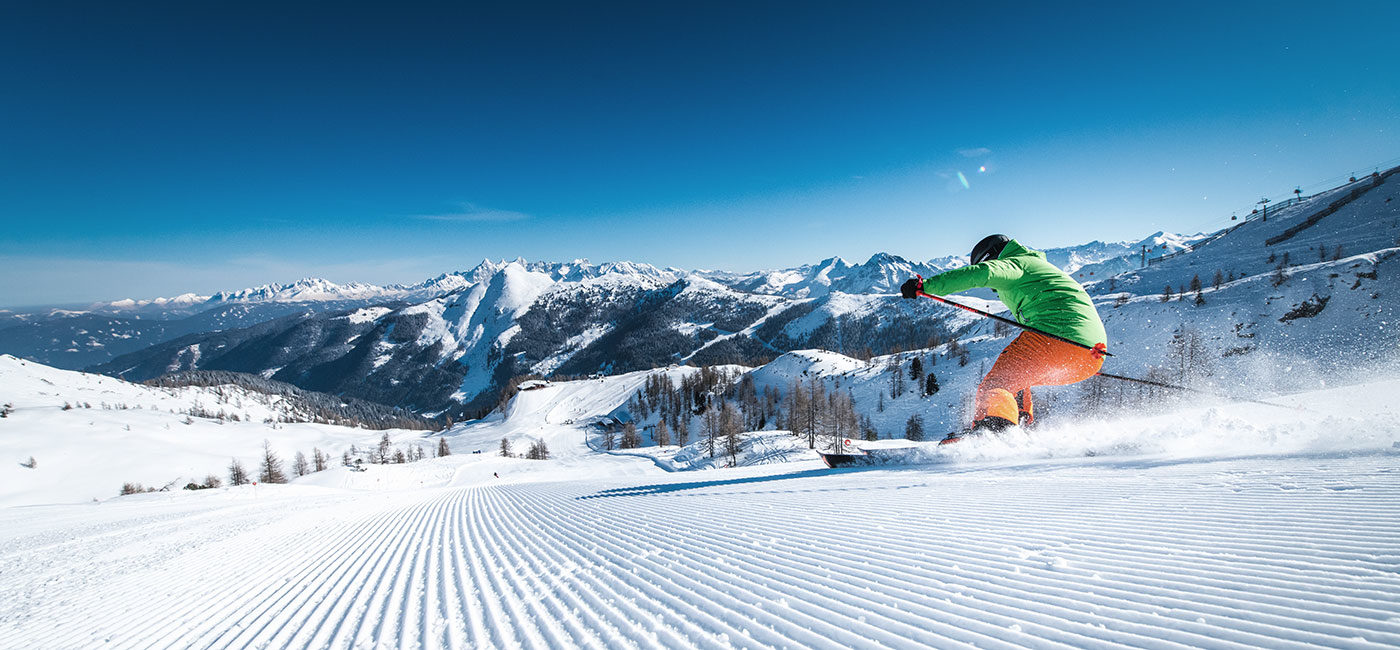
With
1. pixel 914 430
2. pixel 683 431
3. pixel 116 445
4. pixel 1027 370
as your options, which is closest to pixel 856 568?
pixel 1027 370

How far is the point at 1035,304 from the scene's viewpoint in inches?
307

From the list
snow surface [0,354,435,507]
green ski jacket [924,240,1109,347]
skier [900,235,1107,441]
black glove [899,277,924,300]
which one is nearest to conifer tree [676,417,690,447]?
snow surface [0,354,435,507]

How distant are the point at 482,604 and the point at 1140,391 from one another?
59.9m

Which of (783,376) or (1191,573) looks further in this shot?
(783,376)

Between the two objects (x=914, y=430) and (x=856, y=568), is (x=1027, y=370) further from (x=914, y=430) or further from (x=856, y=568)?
(x=914, y=430)

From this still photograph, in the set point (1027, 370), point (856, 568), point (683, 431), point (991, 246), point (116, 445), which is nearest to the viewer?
point (856, 568)

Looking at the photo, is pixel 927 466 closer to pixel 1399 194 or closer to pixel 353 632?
pixel 353 632

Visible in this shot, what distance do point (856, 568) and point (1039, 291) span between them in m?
6.26

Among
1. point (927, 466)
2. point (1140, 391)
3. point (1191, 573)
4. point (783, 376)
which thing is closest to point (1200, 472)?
point (1191, 573)

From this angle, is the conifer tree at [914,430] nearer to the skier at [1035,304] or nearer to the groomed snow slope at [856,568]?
the groomed snow slope at [856,568]

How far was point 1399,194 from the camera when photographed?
9838 cm

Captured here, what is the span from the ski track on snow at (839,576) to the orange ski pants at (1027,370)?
160 centimetres

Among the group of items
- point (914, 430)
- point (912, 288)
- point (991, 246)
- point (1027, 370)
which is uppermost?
point (991, 246)

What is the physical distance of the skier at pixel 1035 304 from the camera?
291 inches
